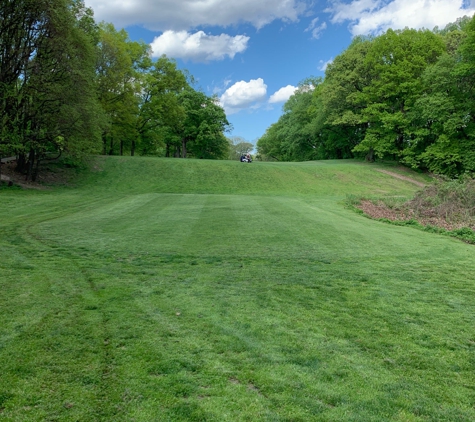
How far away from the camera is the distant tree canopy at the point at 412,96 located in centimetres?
2967

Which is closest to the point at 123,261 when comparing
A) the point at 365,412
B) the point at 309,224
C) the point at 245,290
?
the point at 245,290

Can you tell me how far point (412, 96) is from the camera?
107 ft

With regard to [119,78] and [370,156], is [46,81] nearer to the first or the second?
[119,78]

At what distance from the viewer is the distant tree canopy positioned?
29.7 m

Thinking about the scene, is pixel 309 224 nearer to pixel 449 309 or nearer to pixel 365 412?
pixel 449 309

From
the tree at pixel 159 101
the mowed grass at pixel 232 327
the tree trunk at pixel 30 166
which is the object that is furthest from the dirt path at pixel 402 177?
the tree trunk at pixel 30 166

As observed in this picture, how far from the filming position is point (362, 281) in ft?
17.5

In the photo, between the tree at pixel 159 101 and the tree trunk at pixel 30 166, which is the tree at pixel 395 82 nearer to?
the tree at pixel 159 101

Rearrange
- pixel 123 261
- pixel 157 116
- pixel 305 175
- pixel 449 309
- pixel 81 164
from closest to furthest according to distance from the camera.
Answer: pixel 449 309, pixel 123 261, pixel 81 164, pixel 305 175, pixel 157 116

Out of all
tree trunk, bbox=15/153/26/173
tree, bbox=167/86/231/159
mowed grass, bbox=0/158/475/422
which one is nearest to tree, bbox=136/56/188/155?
tree, bbox=167/86/231/159

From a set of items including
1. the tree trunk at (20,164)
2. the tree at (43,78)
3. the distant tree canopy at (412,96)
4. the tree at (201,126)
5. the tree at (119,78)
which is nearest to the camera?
the tree at (43,78)

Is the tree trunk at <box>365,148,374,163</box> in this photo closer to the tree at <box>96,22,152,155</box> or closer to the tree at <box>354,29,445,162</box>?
the tree at <box>354,29,445,162</box>

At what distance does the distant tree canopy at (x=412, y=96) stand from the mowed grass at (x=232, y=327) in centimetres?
2700

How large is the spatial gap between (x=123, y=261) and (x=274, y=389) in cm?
412
